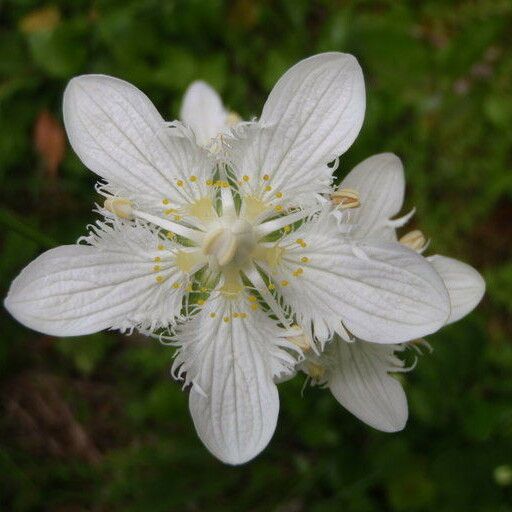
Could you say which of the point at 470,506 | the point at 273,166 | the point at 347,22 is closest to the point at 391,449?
the point at 470,506

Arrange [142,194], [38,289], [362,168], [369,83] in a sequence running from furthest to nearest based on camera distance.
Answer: [369,83], [362,168], [142,194], [38,289]

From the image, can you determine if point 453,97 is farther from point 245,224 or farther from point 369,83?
point 245,224

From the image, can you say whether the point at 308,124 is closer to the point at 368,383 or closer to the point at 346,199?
the point at 346,199

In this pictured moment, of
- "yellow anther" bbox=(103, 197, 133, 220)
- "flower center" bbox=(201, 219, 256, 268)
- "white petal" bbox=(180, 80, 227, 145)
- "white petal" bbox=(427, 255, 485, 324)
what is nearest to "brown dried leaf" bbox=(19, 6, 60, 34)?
"white petal" bbox=(180, 80, 227, 145)

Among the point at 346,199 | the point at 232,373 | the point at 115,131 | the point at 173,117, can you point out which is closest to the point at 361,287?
the point at 346,199

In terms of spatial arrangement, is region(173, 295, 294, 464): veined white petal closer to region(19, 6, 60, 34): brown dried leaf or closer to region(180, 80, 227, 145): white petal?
region(180, 80, 227, 145): white petal

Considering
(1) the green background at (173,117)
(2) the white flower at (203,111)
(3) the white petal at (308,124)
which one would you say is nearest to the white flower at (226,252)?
(3) the white petal at (308,124)
